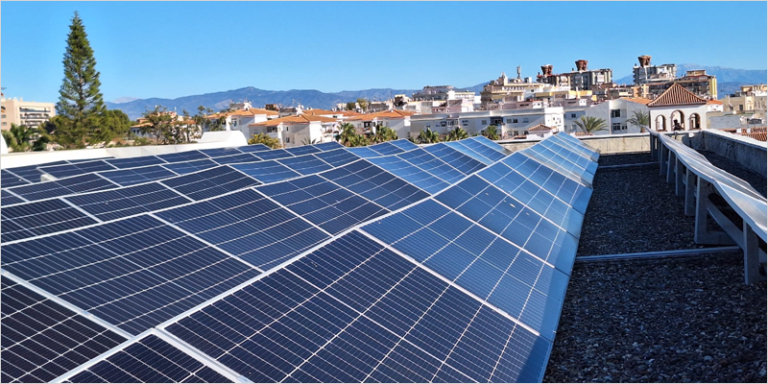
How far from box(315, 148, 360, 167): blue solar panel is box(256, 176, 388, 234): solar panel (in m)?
4.68

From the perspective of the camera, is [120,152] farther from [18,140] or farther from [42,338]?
[42,338]

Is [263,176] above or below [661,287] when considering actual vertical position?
above

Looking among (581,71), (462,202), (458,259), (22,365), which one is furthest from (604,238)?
(581,71)

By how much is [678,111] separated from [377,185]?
131 ft

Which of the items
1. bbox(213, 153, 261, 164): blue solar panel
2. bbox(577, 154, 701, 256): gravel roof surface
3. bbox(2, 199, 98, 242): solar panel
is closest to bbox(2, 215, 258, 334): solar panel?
bbox(2, 199, 98, 242): solar panel

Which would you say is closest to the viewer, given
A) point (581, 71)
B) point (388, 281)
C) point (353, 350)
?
point (353, 350)

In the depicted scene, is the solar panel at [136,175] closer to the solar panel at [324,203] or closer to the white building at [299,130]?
the solar panel at [324,203]

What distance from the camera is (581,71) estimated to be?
183 metres

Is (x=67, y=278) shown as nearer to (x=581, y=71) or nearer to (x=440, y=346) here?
(x=440, y=346)

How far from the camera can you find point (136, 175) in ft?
60.5

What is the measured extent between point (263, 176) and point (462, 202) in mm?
4798

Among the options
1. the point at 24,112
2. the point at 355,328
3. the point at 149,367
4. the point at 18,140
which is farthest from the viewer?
the point at 24,112

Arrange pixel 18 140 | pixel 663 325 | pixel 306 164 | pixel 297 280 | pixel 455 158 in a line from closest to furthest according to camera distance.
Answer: pixel 297 280, pixel 663 325, pixel 306 164, pixel 455 158, pixel 18 140

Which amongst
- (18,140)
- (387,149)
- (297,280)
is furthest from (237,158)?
(18,140)
